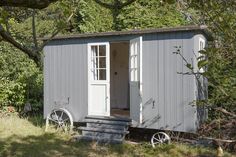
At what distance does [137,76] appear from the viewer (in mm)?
9508

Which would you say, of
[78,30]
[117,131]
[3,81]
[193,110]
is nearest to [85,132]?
[117,131]

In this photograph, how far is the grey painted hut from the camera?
889 centimetres

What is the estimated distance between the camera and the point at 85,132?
384 inches

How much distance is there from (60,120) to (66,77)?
1.17 meters

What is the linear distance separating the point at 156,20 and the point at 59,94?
19.3 feet

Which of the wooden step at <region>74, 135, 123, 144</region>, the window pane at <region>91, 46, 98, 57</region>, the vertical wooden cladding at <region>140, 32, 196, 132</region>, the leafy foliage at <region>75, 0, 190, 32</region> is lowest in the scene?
the wooden step at <region>74, 135, 123, 144</region>

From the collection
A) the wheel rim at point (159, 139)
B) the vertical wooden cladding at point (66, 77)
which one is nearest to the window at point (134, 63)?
the vertical wooden cladding at point (66, 77)

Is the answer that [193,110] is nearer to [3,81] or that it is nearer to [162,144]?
[162,144]

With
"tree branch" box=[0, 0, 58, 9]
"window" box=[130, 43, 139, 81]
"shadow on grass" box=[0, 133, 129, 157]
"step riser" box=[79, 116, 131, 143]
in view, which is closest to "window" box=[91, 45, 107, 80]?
"window" box=[130, 43, 139, 81]

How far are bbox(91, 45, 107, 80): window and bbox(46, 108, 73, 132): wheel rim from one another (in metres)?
1.32

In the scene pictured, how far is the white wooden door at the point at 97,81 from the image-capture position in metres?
10.2

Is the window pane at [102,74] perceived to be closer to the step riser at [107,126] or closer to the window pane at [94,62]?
the window pane at [94,62]

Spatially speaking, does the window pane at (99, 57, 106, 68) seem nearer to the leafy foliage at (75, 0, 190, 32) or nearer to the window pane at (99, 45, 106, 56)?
the window pane at (99, 45, 106, 56)

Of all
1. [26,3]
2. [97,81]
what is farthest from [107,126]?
[26,3]
